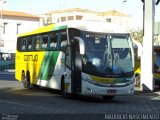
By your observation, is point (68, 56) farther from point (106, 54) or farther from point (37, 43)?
point (37, 43)

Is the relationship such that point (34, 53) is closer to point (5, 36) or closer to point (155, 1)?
point (155, 1)

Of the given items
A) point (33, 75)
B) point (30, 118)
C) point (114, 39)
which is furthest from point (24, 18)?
Answer: point (30, 118)

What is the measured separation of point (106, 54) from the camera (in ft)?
66.3

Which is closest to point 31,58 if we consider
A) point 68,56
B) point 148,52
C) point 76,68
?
point 68,56

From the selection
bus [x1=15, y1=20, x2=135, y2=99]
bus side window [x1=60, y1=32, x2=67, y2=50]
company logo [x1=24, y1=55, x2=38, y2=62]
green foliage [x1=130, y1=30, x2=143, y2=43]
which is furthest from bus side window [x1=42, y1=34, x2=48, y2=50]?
green foliage [x1=130, y1=30, x2=143, y2=43]

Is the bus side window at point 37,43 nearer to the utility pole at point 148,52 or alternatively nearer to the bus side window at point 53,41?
the bus side window at point 53,41

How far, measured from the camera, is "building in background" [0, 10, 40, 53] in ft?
283

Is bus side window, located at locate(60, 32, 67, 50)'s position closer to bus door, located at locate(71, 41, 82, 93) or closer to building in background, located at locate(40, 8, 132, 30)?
bus door, located at locate(71, 41, 82, 93)

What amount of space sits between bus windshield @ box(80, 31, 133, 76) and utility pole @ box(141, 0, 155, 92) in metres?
5.73

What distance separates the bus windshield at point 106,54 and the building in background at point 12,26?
6337 centimetres

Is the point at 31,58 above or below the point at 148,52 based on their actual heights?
below

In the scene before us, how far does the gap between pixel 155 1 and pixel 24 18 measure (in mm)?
67153

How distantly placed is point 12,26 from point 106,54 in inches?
2784

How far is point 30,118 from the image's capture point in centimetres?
1338
